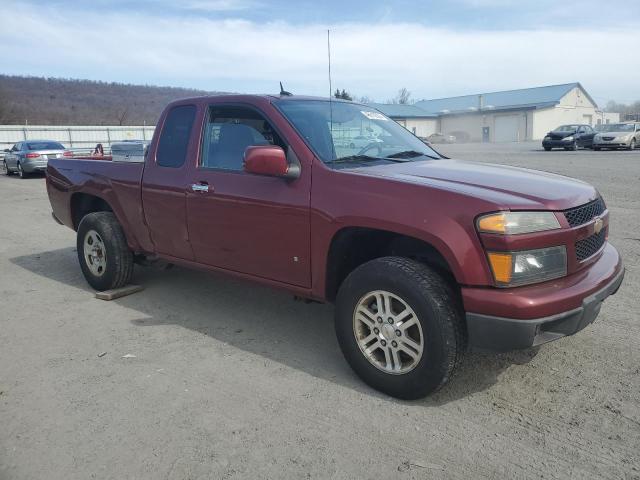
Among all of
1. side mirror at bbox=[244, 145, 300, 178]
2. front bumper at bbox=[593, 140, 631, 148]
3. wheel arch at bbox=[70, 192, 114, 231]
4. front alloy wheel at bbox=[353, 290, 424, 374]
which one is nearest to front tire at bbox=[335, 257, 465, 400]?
front alloy wheel at bbox=[353, 290, 424, 374]

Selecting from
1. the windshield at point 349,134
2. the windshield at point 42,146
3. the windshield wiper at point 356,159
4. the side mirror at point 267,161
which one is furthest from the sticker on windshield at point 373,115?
the windshield at point 42,146

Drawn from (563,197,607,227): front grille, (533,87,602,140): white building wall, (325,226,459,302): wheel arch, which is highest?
(533,87,602,140): white building wall

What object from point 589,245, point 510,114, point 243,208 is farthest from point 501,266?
point 510,114

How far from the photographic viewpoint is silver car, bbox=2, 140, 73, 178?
21.0 meters

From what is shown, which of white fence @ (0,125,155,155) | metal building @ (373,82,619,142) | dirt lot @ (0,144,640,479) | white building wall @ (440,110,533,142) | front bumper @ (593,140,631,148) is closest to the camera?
dirt lot @ (0,144,640,479)

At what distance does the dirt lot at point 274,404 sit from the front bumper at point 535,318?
484 mm

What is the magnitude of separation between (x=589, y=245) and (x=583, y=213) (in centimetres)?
20

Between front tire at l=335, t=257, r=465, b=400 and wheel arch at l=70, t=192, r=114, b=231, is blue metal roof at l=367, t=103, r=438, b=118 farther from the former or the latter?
front tire at l=335, t=257, r=465, b=400

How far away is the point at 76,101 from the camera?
80.0m

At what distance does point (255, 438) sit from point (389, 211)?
1447mm

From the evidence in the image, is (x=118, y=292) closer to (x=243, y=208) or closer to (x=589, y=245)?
(x=243, y=208)

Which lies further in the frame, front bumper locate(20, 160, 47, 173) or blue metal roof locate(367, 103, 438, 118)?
blue metal roof locate(367, 103, 438, 118)

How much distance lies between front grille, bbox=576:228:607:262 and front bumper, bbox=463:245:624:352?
0.51 feet

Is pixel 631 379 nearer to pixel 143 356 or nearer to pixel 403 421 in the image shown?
pixel 403 421
